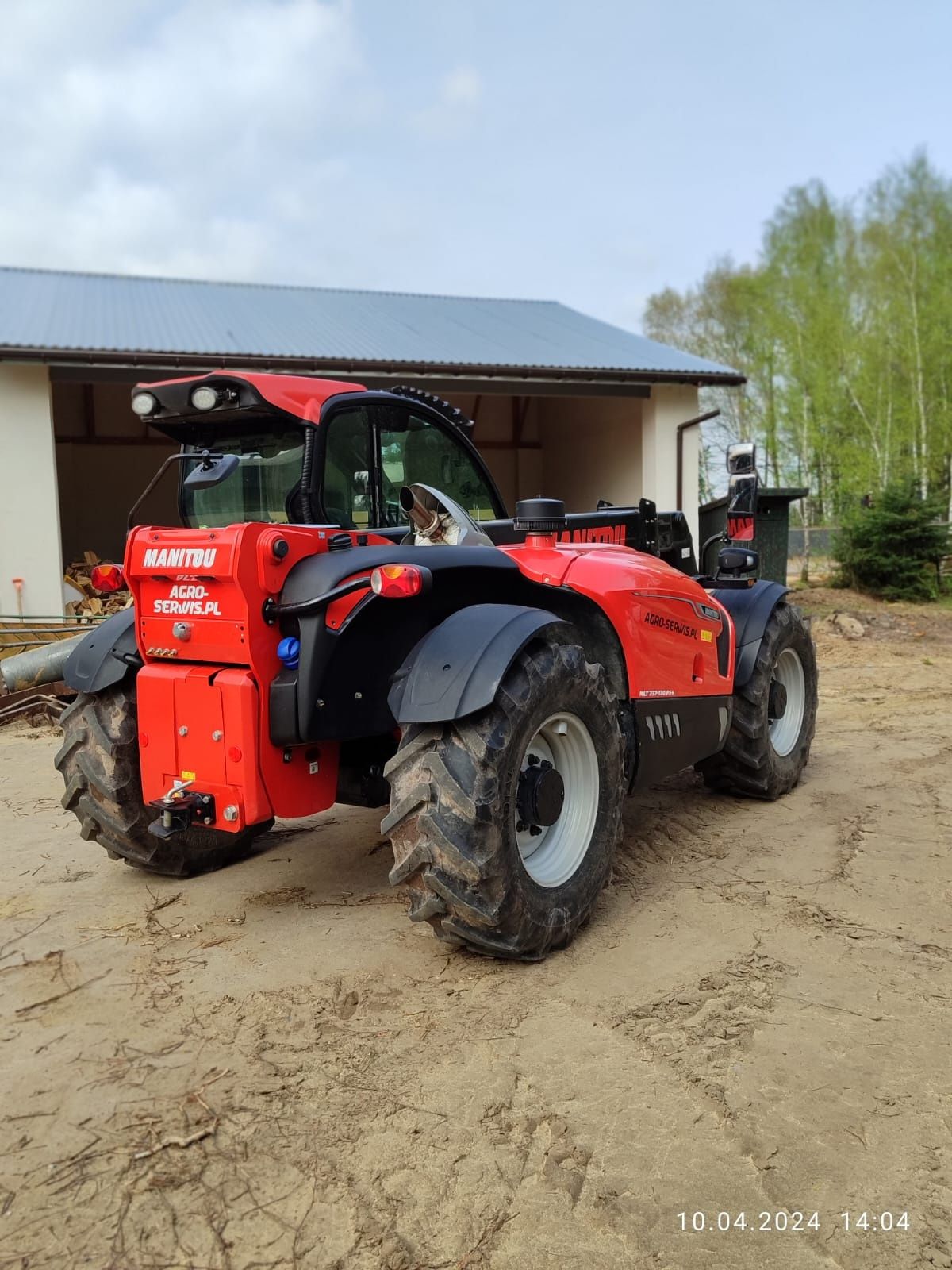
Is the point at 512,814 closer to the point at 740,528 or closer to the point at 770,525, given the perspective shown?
the point at 740,528

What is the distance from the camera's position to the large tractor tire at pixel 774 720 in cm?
505

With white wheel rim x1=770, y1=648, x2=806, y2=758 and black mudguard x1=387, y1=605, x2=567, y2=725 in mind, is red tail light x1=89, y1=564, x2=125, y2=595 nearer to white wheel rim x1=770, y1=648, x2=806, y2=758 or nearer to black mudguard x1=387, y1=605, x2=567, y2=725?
black mudguard x1=387, y1=605, x2=567, y2=725

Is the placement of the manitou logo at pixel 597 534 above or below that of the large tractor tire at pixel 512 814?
above

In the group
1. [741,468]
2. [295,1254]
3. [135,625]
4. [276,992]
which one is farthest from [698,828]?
[295,1254]

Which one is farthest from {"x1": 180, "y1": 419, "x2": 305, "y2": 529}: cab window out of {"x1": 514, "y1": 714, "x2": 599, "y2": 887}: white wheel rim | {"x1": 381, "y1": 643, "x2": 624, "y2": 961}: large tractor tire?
{"x1": 514, "y1": 714, "x2": 599, "y2": 887}: white wheel rim

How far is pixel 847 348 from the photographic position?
23.8 metres

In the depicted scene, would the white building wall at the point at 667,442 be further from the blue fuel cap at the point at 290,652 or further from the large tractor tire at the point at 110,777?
the blue fuel cap at the point at 290,652

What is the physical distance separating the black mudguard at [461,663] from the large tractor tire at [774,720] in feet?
6.63

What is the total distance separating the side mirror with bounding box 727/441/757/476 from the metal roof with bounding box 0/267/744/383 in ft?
26.0

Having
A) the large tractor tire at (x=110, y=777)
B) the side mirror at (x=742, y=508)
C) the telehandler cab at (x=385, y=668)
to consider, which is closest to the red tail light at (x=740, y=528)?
the side mirror at (x=742, y=508)

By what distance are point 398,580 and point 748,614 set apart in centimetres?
281

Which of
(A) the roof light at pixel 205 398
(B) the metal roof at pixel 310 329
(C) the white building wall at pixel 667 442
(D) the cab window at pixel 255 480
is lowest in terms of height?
(D) the cab window at pixel 255 480

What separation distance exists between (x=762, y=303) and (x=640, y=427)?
13.5 m

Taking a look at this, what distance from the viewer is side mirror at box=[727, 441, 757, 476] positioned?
17.7 ft
